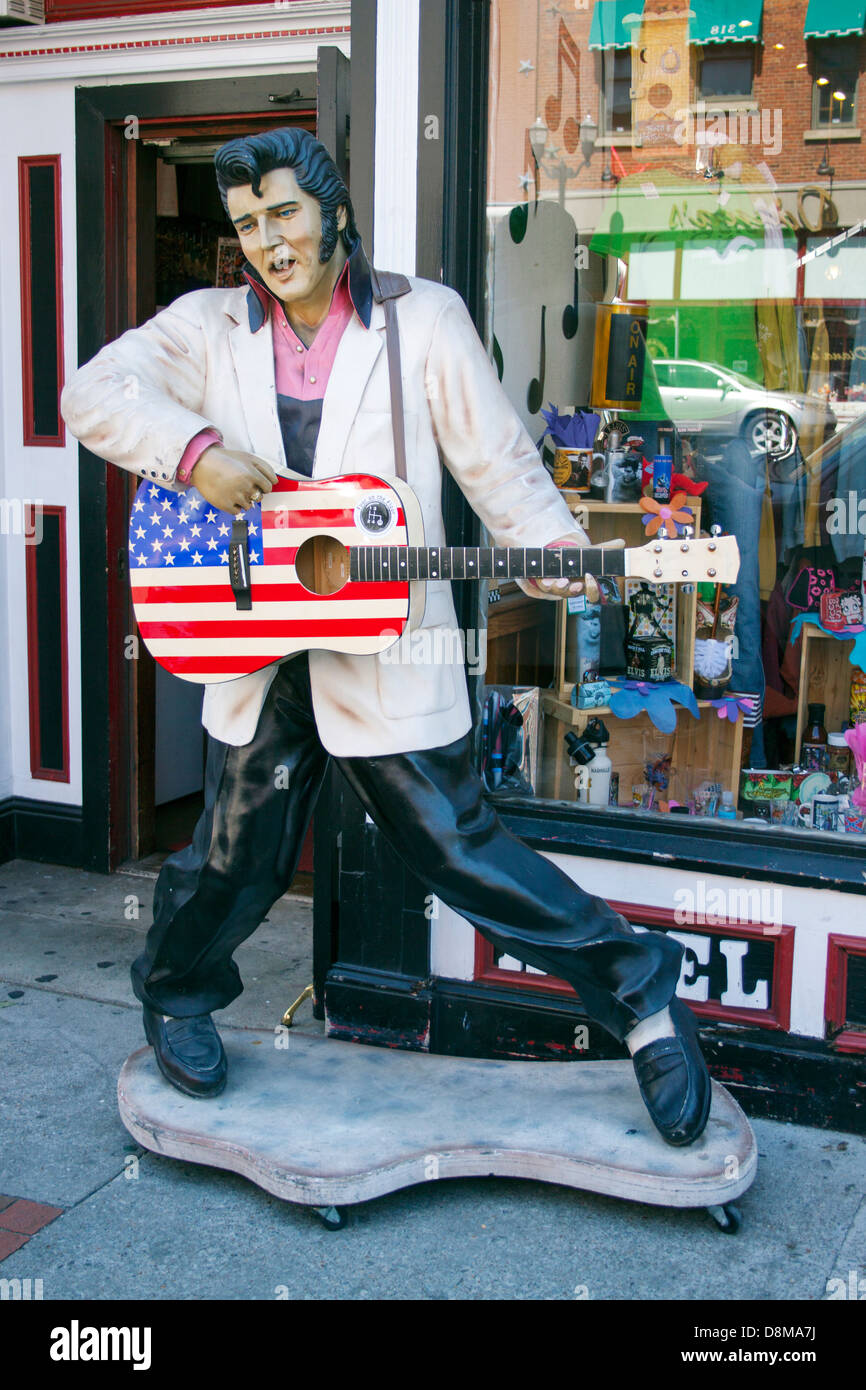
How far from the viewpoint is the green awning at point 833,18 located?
3.67 m

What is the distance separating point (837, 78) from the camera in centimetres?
370

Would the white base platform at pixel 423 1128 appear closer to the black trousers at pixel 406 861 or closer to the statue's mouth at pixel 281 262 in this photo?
the black trousers at pixel 406 861

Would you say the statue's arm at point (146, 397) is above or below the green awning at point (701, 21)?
below

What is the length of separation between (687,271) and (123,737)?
8.26 ft

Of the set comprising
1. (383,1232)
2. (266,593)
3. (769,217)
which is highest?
(769,217)

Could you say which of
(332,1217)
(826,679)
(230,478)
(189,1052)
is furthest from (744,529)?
(332,1217)

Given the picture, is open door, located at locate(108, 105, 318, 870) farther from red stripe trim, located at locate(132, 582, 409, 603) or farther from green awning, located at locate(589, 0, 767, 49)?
red stripe trim, located at locate(132, 582, 409, 603)

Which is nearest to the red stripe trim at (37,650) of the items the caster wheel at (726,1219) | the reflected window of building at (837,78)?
the reflected window of building at (837,78)

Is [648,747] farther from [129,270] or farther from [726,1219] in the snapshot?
[129,270]

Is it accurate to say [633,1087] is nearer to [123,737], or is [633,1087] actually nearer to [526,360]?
[526,360]

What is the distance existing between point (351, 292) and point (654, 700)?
165cm

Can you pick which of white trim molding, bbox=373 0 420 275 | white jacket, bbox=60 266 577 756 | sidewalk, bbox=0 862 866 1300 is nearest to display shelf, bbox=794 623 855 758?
sidewalk, bbox=0 862 866 1300

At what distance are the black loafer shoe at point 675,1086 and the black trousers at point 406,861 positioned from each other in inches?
3.2

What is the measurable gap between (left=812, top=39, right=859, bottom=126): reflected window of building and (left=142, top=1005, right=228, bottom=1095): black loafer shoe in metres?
2.95
